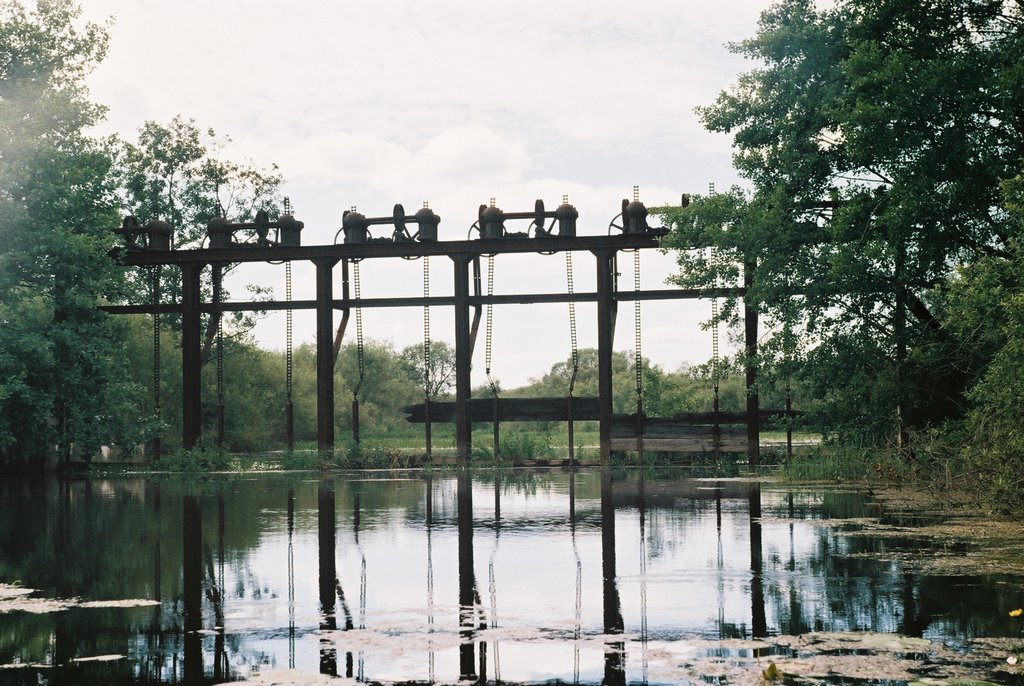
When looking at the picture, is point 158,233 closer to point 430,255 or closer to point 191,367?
point 191,367

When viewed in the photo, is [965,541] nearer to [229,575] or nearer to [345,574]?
[345,574]

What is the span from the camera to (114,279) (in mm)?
36656

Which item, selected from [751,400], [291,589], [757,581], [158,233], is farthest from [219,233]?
[757,581]

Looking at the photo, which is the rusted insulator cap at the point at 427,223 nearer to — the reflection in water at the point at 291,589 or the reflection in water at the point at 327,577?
the reflection in water at the point at 327,577

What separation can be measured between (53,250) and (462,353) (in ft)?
37.7

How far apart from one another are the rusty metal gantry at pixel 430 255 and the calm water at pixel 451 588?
1328 centimetres

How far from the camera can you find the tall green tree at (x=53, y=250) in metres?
31.5

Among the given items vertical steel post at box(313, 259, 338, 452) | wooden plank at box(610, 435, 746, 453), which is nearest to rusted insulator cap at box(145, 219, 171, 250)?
vertical steel post at box(313, 259, 338, 452)

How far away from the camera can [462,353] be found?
34.4 metres

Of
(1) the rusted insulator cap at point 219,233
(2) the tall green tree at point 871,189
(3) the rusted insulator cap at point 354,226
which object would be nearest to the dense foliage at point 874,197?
(2) the tall green tree at point 871,189

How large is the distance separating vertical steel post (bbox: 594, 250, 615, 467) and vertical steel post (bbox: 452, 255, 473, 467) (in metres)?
3.80

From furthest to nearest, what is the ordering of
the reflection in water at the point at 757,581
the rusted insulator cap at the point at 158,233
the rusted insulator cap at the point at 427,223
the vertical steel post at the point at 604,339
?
the rusted insulator cap at the point at 158,233, the rusted insulator cap at the point at 427,223, the vertical steel post at the point at 604,339, the reflection in water at the point at 757,581

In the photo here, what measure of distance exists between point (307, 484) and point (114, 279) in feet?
40.5

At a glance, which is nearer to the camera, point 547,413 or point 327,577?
point 327,577
